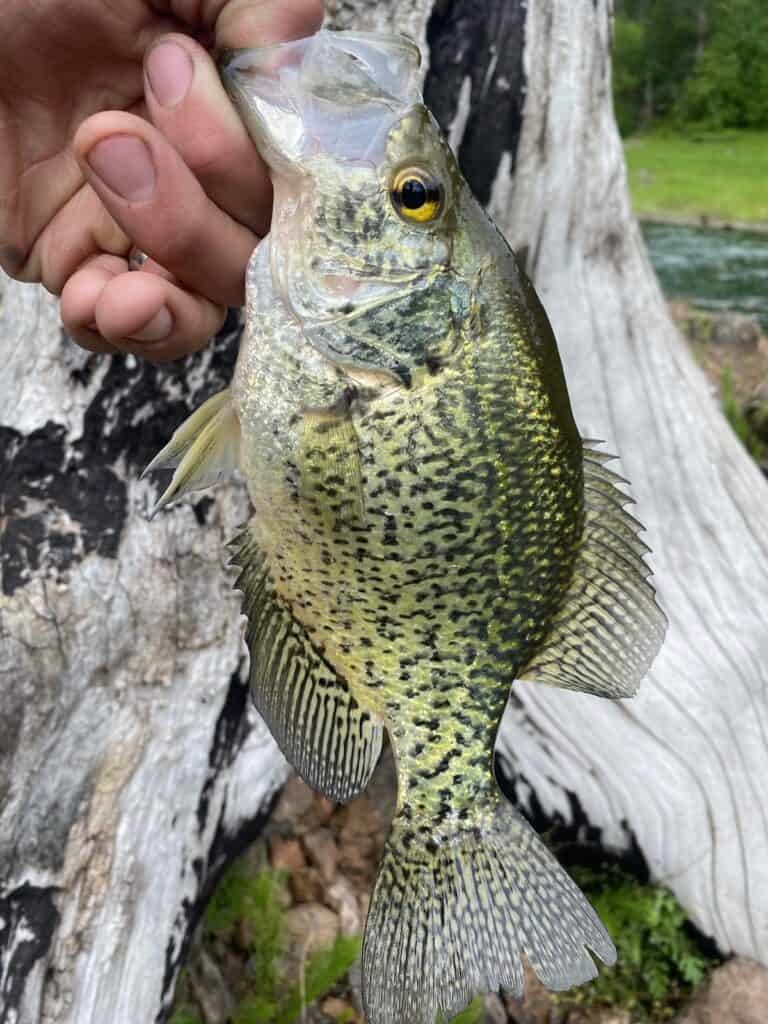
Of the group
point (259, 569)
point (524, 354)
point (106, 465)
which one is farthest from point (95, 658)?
point (524, 354)

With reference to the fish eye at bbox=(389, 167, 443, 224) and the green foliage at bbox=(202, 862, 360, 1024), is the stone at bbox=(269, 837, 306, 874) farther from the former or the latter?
the fish eye at bbox=(389, 167, 443, 224)

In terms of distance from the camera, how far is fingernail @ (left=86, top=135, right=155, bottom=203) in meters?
1.79

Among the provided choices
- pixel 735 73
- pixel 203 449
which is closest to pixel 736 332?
pixel 203 449

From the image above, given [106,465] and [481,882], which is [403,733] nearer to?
[481,882]

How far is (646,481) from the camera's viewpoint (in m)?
4.05

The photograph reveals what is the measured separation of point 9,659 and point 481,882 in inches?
64.5

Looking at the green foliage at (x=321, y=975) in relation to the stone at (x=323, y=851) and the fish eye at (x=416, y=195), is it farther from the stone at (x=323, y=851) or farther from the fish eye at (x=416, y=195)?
the fish eye at (x=416, y=195)

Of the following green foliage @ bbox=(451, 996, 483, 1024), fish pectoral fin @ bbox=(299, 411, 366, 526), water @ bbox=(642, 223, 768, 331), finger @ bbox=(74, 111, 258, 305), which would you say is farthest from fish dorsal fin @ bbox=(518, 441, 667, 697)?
water @ bbox=(642, 223, 768, 331)

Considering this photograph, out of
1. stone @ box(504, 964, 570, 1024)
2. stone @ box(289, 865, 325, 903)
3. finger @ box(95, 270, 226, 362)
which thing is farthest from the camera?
stone @ box(289, 865, 325, 903)

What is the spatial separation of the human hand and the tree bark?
2.37ft

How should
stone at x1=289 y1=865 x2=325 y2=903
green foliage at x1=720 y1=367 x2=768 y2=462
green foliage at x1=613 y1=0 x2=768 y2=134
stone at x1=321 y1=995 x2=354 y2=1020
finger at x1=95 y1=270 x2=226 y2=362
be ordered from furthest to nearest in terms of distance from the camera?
1. green foliage at x1=613 y1=0 x2=768 y2=134
2. green foliage at x1=720 y1=367 x2=768 y2=462
3. stone at x1=289 y1=865 x2=325 y2=903
4. stone at x1=321 y1=995 x2=354 y2=1020
5. finger at x1=95 y1=270 x2=226 y2=362

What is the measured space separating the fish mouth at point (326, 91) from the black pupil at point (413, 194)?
0.10 m

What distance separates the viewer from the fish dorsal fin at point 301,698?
79.7 inches

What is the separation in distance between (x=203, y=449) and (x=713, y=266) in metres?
16.5
